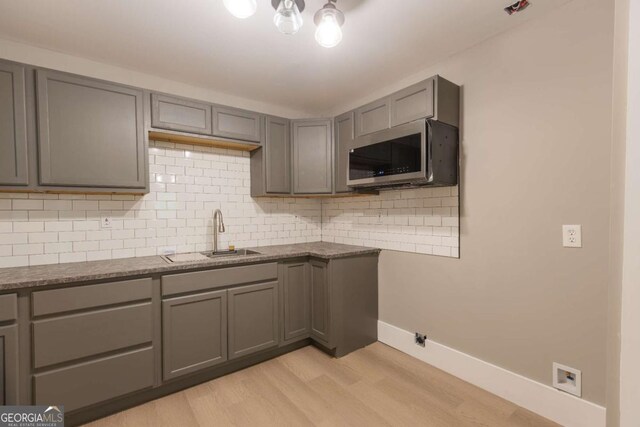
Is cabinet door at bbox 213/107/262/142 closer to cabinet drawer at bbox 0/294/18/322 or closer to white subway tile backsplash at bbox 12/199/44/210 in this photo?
Answer: white subway tile backsplash at bbox 12/199/44/210

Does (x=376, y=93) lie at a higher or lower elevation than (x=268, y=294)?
higher

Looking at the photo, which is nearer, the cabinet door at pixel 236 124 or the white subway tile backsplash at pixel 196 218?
the white subway tile backsplash at pixel 196 218

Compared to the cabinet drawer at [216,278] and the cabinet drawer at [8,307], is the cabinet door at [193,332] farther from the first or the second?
the cabinet drawer at [8,307]

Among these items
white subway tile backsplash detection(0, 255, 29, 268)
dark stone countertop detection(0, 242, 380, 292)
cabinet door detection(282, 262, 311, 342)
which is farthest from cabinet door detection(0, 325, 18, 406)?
cabinet door detection(282, 262, 311, 342)

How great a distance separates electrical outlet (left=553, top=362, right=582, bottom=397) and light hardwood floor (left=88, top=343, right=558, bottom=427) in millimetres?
231

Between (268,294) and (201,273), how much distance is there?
60cm

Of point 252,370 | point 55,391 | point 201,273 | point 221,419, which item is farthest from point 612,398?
point 55,391

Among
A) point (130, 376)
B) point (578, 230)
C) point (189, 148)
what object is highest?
point (189, 148)

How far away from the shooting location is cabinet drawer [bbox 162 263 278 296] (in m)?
2.03

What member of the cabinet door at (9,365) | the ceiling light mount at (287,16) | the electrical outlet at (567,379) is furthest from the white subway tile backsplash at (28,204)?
the electrical outlet at (567,379)

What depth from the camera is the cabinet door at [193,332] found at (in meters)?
2.02

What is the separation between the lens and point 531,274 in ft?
6.10

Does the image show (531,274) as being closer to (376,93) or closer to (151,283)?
(376,93)

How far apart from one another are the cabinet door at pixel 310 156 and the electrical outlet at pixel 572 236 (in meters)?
1.88
